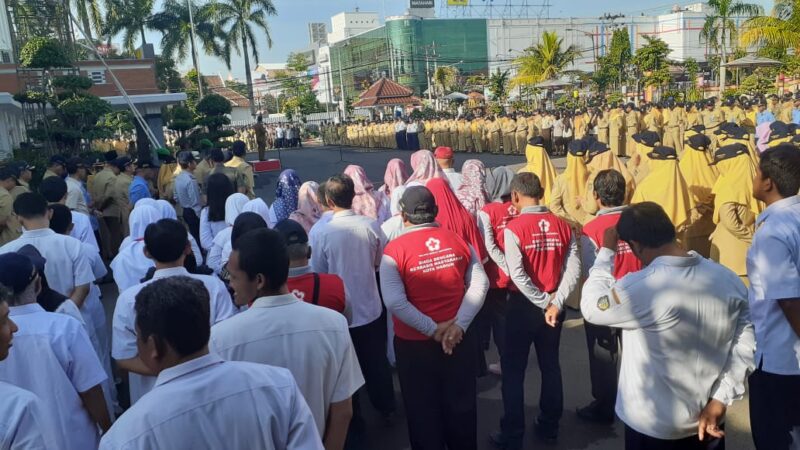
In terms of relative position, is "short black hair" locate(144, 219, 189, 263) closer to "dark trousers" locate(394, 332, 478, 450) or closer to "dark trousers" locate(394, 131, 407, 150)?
"dark trousers" locate(394, 332, 478, 450)

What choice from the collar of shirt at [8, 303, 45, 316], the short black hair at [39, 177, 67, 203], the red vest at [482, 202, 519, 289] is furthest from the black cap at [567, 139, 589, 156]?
the collar of shirt at [8, 303, 45, 316]

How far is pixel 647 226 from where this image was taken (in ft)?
8.60

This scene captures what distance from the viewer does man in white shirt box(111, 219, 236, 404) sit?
2.94 meters

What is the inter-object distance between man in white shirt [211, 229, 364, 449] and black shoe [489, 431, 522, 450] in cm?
189

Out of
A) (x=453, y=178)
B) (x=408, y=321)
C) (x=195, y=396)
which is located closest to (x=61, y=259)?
(x=408, y=321)

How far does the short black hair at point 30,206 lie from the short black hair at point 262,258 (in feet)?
8.68

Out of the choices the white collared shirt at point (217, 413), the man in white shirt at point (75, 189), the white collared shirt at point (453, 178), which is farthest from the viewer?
the man in white shirt at point (75, 189)

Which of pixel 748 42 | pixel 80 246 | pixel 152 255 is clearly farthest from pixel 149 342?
pixel 748 42

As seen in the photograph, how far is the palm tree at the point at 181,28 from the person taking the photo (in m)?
34.3

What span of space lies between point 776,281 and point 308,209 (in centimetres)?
368

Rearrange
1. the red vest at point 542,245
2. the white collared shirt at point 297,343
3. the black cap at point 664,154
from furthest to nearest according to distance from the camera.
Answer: the black cap at point 664,154 → the red vest at point 542,245 → the white collared shirt at point 297,343

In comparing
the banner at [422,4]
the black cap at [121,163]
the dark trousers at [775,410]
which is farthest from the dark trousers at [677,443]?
the banner at [422,4]

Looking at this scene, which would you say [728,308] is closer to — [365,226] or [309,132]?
[365,226]

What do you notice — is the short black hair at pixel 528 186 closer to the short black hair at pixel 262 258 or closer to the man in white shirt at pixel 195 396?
the short black hair at pixel 262 258
